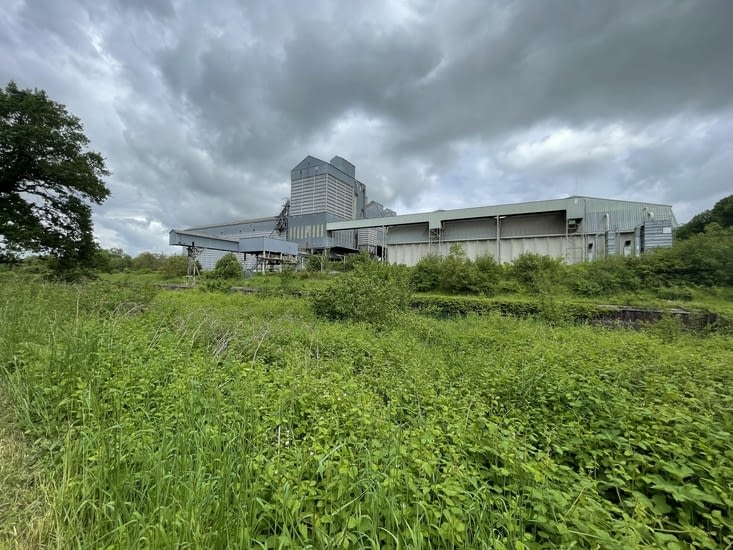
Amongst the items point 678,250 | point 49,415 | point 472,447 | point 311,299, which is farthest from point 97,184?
point 678,250

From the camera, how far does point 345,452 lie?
178 centimetres

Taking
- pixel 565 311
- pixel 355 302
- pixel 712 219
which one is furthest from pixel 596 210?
pixel 355 302

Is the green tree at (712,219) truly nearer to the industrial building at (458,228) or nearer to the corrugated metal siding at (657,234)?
the industrial building at (458,228)

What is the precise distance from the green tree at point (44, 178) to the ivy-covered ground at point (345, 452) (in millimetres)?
16593

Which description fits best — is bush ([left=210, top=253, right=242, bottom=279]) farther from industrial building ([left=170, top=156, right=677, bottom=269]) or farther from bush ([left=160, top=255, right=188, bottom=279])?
bush ([left=160, top=255, right=188, bottom=279])

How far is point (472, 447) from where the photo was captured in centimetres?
194

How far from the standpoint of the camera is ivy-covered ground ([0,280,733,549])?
134 cm

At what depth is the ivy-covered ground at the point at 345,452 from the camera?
1337 mm

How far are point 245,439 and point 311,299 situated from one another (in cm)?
714

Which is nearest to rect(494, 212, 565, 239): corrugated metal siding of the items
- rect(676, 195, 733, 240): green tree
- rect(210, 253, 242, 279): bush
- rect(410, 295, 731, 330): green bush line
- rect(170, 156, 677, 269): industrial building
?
rect(170, 156, 677, 269): industrial building

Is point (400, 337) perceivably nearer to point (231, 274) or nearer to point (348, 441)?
point (348, 441)

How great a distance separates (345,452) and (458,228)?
852 inches

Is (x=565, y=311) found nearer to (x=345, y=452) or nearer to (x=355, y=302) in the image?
(x=355, y=302)

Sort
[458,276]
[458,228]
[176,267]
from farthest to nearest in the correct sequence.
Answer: [176,267]
[458,228]
[458,276]
